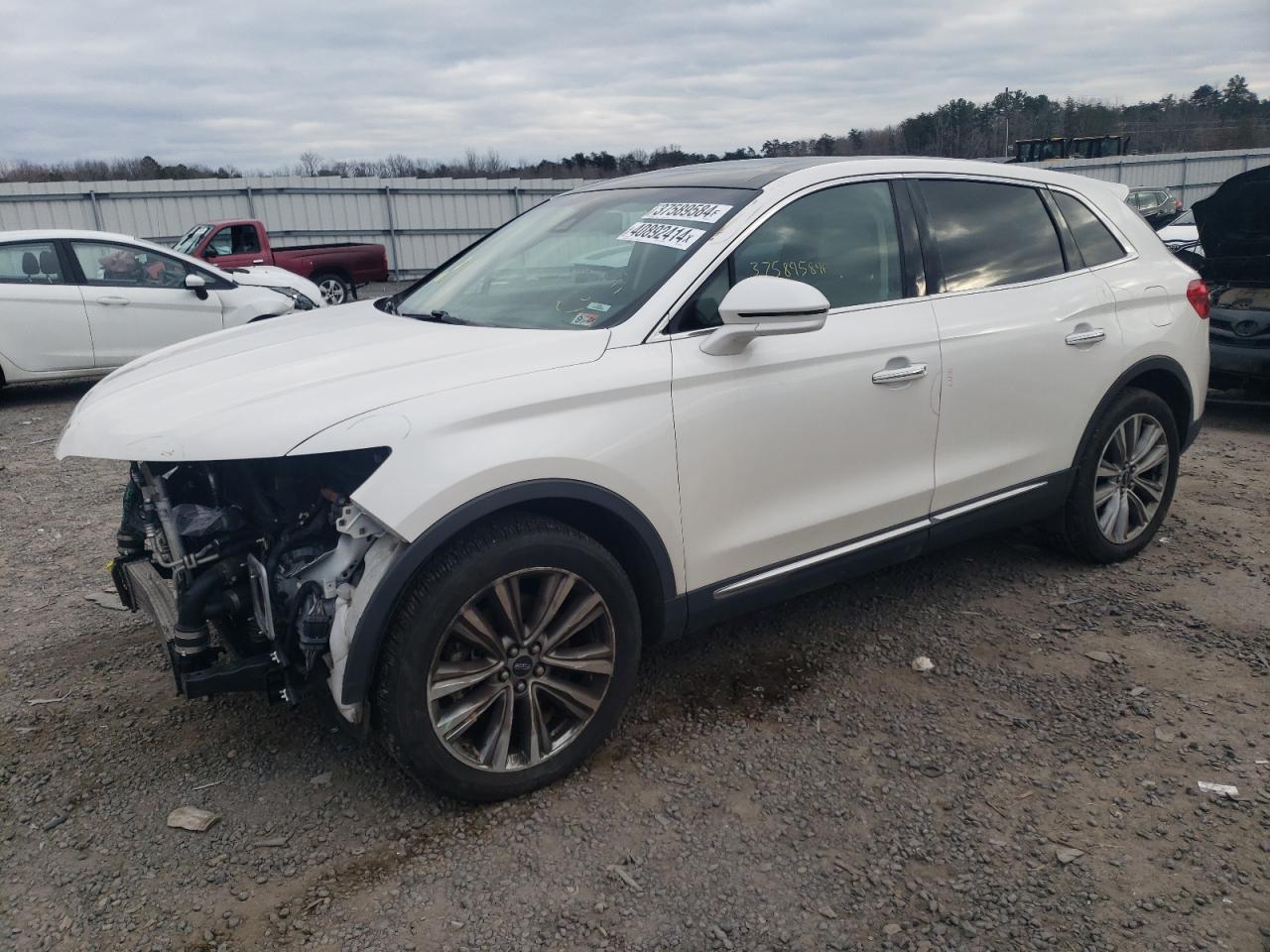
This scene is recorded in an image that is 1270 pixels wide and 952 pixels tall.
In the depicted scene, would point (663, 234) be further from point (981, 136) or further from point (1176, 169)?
point (981, 136)

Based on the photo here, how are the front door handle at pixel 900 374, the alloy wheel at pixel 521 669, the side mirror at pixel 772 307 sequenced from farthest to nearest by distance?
the front door handle at pixel 900 374, the side mirror at pixel 772 307, the alloy wheel at pixel 521 669

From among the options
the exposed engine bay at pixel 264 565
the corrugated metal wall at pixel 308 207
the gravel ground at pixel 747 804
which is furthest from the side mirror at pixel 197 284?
the corrugated metal wall at pixel 308 207

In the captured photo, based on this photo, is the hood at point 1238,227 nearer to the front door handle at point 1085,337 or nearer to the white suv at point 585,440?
the front door handle at point 1085,337

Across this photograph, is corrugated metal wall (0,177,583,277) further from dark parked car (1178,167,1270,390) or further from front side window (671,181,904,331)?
front side window (671,181,904,331)

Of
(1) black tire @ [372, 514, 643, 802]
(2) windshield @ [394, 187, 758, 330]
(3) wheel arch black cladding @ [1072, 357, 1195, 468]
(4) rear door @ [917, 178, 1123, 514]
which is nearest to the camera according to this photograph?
(1) black tire @ [372, 514, 643, 802]

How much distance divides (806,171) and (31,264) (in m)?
8.47

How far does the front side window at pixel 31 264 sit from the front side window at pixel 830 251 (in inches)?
332

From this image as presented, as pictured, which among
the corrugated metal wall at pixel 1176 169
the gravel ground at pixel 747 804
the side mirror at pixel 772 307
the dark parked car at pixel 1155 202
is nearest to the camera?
the gravel ground at pixel 747 804

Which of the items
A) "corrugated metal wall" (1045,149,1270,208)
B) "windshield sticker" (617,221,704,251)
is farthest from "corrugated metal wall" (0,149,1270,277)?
"windshield sticker" (617,221,704,251)

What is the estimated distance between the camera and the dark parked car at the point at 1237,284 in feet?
23.0

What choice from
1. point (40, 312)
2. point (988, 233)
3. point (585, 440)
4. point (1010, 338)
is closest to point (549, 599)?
point (585, 440)

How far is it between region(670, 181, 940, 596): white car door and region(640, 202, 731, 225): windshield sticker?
0.15 meters

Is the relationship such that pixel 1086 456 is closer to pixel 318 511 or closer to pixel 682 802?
pixel 682 802

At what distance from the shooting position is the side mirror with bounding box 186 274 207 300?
9.62 meters
